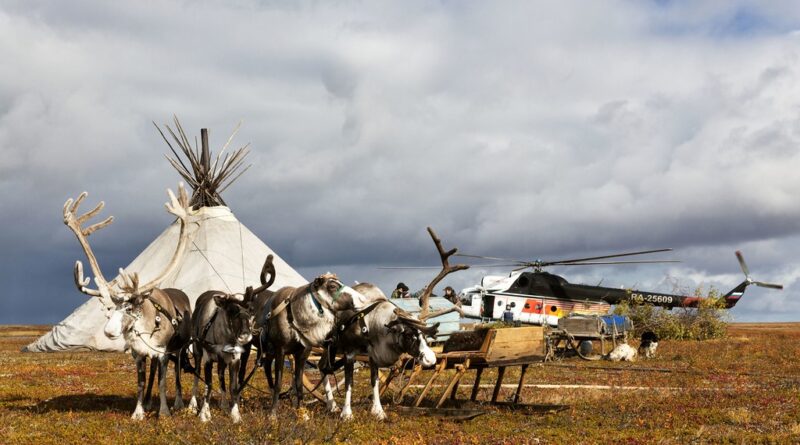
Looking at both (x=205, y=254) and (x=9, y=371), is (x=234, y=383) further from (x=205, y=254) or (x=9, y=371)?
(x=205, y=254)

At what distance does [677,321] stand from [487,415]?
3011 centimetres

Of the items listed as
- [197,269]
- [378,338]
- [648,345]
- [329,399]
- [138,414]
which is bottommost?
[648,345]

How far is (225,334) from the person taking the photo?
13125 millimetres

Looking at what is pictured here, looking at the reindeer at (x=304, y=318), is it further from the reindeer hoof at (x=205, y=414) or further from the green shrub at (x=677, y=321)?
the green shrub at (x=677, y=321)

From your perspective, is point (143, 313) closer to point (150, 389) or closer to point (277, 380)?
point (150, 389)

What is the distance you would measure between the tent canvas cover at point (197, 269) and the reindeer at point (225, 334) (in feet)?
57.4

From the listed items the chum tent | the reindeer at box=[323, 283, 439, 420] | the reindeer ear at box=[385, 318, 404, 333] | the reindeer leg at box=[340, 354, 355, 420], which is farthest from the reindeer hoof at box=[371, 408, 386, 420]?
the chum tent

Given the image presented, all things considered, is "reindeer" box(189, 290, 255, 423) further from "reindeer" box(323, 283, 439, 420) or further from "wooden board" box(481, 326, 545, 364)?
"wooden board" box(481, 326, 545, 364)

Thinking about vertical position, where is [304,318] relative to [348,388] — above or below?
above

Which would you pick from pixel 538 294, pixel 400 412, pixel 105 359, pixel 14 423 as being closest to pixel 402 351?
pixel 400 412

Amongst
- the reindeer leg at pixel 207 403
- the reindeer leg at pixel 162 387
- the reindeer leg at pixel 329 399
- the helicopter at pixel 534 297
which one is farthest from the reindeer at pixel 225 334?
the helicopter at pixel 534 297

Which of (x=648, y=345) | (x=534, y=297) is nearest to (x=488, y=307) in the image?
(x=534, y=297)

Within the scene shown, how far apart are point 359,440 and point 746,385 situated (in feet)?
44.5

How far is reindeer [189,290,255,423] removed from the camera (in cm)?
1285
